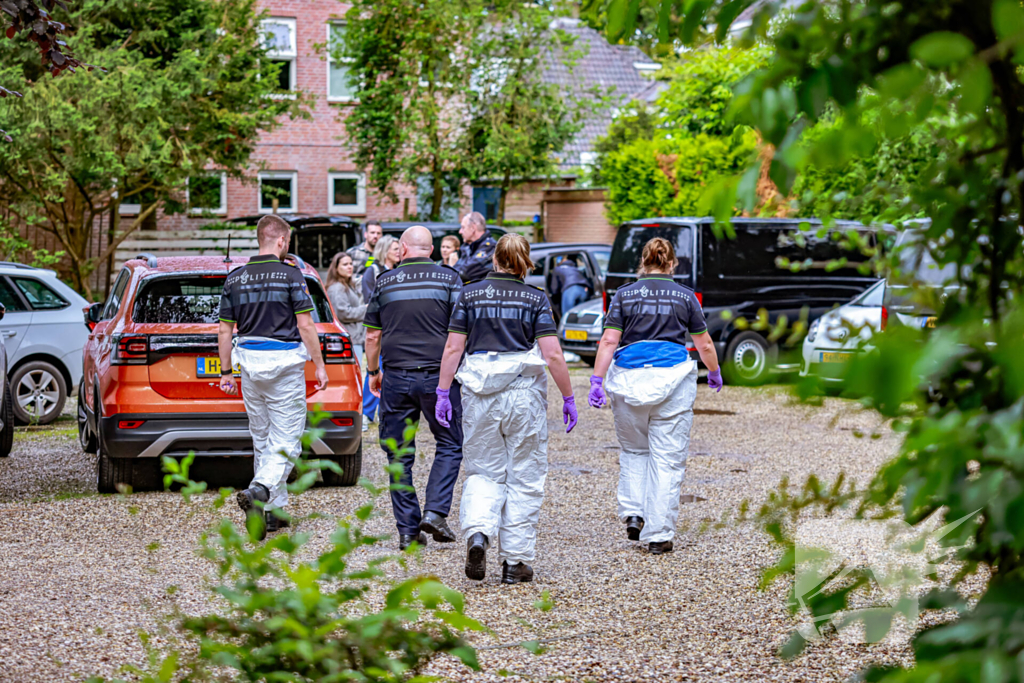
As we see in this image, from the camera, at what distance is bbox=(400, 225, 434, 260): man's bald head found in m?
6.72

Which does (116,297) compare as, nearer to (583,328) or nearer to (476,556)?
(476,556)

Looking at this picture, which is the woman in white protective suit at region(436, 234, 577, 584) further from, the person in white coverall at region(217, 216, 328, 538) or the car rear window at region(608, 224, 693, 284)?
the car rear window at region(608, 224, 693, 284)

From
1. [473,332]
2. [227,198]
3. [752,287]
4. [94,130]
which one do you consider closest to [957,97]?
[473,332]

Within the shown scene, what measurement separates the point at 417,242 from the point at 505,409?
50.3 inches

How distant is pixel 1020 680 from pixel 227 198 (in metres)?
30.6

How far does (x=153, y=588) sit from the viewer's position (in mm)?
5758

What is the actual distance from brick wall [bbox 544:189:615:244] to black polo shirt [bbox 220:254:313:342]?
26.0 metres

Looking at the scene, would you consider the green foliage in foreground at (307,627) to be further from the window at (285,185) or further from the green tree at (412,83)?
the window at (285,185)

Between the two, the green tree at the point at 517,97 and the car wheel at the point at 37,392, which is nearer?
the car wheel at the point at 37,392

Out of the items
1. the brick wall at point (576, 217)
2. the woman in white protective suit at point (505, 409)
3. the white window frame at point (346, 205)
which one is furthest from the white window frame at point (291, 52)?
the woman in white protective suit at point (505, 409)

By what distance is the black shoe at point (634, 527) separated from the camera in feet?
22.5

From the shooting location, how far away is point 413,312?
21.9 ft

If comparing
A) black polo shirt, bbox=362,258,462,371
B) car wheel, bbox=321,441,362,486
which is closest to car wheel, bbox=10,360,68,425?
car wheel, bbox=321,441,362,486

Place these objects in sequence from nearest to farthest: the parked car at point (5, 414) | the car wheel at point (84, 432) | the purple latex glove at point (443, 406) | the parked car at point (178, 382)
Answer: the purple latex glove at point (443, 406) < the parked car at point (178, 382) < the parked car at point (5, 414) < the car wheel at point (84, 432)
